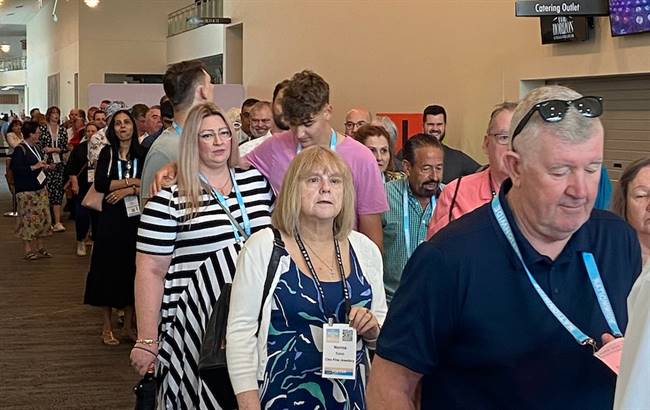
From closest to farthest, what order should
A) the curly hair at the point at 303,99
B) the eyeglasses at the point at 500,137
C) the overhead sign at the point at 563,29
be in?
1. the eyeglasses at the point at 500,137
2. the curly hair at the point at 303,99
3. the overhead sign at the point at 563,29

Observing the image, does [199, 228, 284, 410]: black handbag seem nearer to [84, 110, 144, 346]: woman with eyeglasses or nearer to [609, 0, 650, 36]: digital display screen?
[84, 110, 144, 346]: woman with eyeglasses

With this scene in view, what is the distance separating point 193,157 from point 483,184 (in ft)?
3.41

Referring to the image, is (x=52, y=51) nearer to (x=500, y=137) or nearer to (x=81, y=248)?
(x=81, y=248)

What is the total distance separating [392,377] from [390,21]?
1006 centimetres

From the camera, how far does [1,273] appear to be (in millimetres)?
10945

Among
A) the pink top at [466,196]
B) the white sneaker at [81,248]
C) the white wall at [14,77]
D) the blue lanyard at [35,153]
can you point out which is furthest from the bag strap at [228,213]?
Result: the white wall at [14,77]

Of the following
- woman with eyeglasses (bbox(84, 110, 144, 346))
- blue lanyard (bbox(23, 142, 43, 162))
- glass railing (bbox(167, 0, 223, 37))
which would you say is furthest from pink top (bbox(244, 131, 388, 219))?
glass railing (bbox(167, 0, 223, 37))

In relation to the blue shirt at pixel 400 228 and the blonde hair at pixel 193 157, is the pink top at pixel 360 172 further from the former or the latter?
the blonde hair at pixel 193 157

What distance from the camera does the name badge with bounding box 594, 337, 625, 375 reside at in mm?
1891

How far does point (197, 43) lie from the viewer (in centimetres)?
2181

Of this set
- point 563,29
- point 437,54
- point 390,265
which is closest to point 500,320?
point 390,265

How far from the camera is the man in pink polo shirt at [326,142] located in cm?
420

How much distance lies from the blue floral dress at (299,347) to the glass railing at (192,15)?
16.5m

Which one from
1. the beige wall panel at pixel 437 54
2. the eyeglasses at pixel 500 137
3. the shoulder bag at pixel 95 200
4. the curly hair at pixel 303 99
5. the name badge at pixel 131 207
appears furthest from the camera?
the beige wall panel at pixel 437 54
